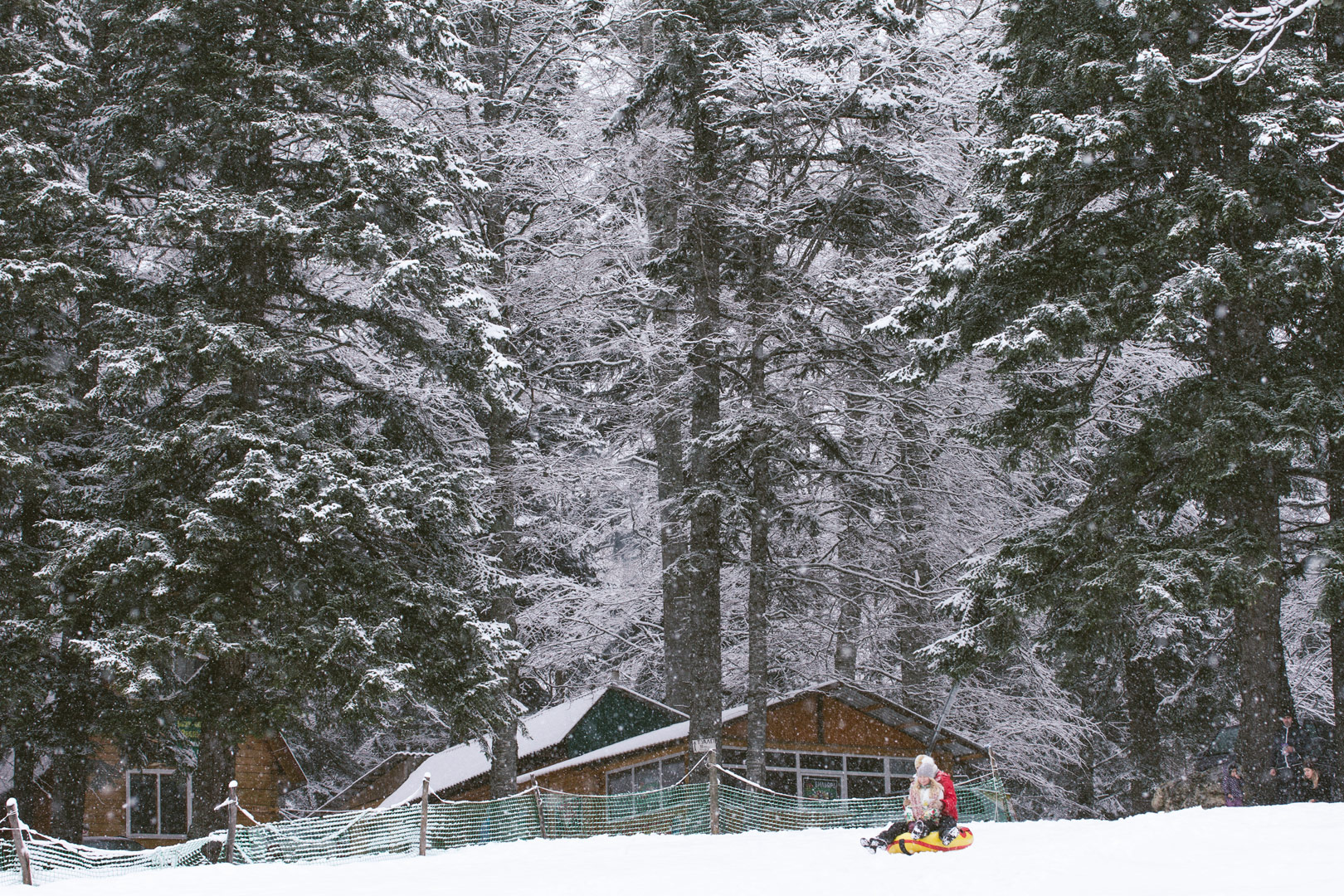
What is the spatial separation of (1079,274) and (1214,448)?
3007mm

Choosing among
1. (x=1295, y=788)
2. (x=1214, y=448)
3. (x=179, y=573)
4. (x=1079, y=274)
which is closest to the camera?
(x=1214, y=448)

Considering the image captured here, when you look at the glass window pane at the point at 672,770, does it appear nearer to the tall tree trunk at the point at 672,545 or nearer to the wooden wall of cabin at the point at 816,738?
the wooden wall of cabin at the point at 816,738

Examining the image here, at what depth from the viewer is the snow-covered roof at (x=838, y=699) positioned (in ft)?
68.7

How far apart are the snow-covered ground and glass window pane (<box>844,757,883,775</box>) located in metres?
11.3

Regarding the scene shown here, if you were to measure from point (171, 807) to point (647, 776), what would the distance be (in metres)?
10.9

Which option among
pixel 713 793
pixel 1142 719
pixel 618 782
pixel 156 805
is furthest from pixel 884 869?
pixel 156 805

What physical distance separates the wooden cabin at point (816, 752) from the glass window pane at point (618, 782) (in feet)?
0.06

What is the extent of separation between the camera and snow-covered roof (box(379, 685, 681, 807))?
22766 mm

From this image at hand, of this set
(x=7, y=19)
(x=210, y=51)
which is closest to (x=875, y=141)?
(x=210, y=51)

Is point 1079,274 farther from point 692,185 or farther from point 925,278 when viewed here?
point 692,185

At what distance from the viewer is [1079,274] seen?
1408 centimetres

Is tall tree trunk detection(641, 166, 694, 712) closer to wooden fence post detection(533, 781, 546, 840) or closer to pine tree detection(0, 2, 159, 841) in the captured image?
wooden fence post detection(533, 781, 546, 840)

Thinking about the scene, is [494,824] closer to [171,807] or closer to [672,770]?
[672,770]

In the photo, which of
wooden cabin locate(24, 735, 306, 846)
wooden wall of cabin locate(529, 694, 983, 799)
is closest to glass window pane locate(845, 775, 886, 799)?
wooden wall of cabin locate(529, 694, 983, 799)
